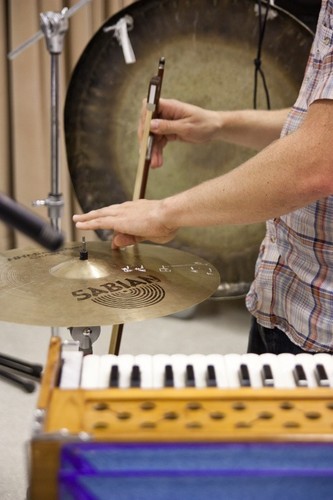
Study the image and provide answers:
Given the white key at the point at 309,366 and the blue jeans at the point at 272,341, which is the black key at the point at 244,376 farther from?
the blue jeans at the point at 272,341

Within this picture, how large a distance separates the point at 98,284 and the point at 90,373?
1.25 feet

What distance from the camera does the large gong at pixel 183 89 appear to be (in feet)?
5.90

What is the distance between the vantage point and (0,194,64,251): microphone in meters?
0.46

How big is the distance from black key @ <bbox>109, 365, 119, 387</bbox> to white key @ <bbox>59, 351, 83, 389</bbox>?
0.10 feet

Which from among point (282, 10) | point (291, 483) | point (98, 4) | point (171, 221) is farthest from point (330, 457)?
point (98, 4)

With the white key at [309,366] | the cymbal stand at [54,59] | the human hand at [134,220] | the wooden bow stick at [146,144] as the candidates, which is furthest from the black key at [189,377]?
the cymbal stand at [54,59]

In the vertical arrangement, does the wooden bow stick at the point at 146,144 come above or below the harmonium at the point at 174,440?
above

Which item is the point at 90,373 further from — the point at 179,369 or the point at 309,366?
the point at 309,366

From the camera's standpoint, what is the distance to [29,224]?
47cm

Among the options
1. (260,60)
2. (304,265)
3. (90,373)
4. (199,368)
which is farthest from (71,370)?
(260,60)

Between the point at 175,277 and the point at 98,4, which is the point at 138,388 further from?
the point at 98,4

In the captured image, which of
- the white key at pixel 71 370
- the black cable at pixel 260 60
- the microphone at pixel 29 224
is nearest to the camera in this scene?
the microphone at pixel 29 224

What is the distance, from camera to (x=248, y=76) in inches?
74.7

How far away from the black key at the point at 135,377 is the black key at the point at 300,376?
15 centimetres
